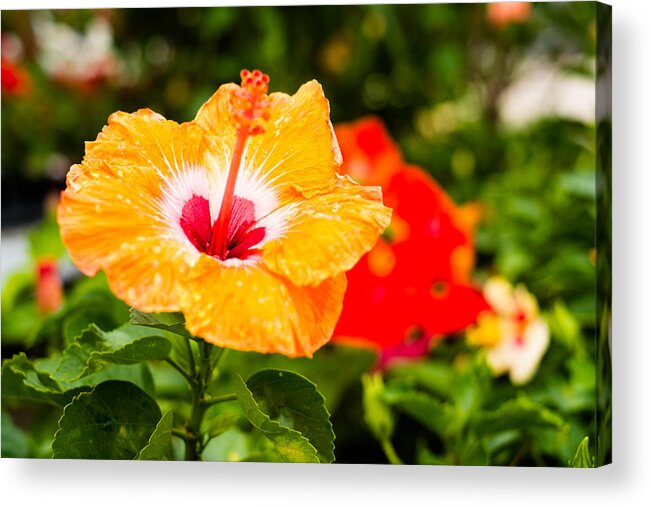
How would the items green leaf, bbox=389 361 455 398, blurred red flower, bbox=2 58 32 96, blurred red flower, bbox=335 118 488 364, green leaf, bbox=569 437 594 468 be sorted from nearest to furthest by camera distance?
green leaf, bbox=569 437 594 468, blurred red flower, bbox=335 118 488 364, green leaf, bbox=389 361 455 398, blurred red flower, bbox=2 58 32 96

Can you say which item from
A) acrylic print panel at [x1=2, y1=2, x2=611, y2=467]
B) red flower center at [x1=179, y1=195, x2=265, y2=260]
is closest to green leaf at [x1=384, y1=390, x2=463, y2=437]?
acrylic print panel at [x1=2, y1=2, x2=611, y2=467]

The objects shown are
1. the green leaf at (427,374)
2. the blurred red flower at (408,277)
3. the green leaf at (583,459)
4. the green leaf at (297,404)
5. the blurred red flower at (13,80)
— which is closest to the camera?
the green leaf at (297,404)

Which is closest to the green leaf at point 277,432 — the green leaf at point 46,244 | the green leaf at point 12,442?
the green leaf at point 12,442

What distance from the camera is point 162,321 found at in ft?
1.97

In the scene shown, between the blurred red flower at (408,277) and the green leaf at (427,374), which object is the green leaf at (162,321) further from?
the green leaf at (427,374)

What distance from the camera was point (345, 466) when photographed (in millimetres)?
1003

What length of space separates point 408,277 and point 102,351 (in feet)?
2.07

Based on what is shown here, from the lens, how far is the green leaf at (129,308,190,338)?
587 millimetres

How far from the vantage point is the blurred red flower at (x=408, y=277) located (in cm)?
112

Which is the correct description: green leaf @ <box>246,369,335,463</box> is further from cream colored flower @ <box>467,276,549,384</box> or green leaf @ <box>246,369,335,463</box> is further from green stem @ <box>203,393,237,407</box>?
cream colored flower @ <box>467,276,549,384</box>

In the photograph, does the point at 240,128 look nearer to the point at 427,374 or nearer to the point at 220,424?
the point at 220,424

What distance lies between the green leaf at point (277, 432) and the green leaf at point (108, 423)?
0.11m

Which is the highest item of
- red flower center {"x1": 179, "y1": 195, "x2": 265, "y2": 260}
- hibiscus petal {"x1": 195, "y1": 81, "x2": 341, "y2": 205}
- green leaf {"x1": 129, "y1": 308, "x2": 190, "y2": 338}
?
hibiscus petal {"x1": 195, "y1": 81, "x2": 341, "y2": 205}

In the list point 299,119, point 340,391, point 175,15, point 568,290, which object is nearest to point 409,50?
point 175,15
